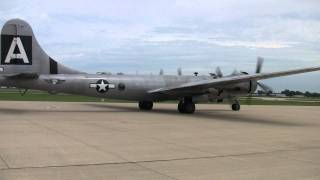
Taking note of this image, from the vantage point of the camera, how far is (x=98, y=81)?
91.0 ft

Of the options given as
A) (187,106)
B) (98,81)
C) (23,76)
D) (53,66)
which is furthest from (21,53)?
(187,106)

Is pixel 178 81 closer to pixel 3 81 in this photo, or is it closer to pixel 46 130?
pixel 3 81

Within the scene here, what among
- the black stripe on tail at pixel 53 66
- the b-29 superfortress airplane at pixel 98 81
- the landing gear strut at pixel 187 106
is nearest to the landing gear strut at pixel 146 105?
the b-29 superfortress airplane at pixel 98 81

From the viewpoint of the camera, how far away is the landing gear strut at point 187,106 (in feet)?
94.8

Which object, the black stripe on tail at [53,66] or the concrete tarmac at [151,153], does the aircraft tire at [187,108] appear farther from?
the concrete tarmac at [151,153]

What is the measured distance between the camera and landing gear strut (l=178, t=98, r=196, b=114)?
2889 cm

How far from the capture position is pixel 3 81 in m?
24.5

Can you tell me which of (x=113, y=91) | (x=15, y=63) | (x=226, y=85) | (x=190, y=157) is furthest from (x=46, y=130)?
(x=226, y=85)

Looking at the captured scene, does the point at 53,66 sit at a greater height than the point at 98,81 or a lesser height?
greater

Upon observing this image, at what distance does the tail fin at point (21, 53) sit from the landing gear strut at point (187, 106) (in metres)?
8.20

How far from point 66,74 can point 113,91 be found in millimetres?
3212

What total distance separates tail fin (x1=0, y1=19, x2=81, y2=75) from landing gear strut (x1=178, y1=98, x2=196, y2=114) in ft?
26.9

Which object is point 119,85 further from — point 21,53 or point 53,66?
point 21,53

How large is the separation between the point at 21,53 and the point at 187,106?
10635 mm
